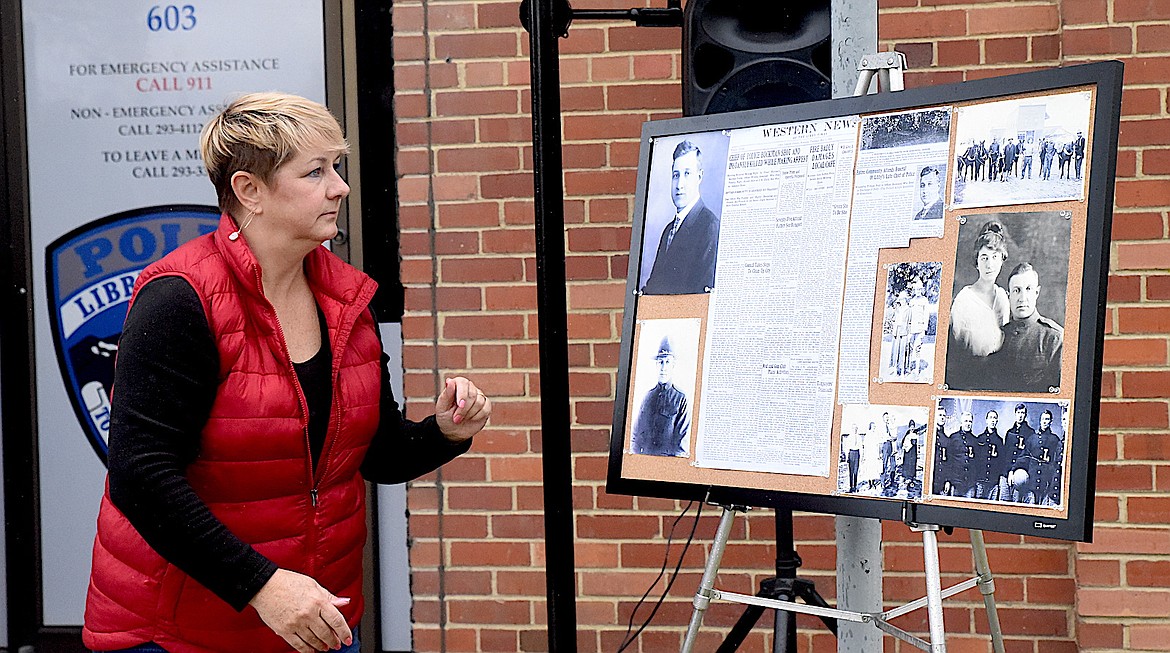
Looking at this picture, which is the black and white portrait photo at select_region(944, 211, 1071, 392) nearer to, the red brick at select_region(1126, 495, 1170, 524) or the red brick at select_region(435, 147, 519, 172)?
the red brick at select_region(1126, 495, 1170, 524)

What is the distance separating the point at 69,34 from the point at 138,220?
0.66 metres

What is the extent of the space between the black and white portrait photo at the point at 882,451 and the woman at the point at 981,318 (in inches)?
4.0

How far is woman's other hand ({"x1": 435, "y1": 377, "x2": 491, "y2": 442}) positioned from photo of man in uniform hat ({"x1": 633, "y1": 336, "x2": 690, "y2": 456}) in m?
0.34

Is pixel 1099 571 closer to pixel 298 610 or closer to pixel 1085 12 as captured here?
pixel 1085 12

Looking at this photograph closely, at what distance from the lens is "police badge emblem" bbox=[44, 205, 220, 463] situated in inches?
153

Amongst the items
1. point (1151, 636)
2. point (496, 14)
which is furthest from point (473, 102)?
point (1151, 636)

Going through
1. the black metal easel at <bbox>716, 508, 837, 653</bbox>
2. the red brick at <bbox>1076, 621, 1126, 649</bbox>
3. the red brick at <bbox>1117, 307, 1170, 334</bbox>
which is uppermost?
the red brick at <bbox>1117, 307, 1170, 334</bbox>

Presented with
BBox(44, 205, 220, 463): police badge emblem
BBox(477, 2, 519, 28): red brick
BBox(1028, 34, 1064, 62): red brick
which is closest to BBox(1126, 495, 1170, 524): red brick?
BBox(1028, 34, 1064, 62): red brick

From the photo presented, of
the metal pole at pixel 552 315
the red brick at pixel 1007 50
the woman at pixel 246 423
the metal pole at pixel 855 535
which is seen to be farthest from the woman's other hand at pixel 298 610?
the red brick at pixel 1007 50

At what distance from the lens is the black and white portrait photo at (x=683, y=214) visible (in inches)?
94.4

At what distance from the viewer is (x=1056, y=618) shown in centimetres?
338

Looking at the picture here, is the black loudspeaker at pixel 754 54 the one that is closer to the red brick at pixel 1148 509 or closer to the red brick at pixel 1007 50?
the red brick at pixel 1007 50

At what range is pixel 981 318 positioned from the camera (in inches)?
80.0

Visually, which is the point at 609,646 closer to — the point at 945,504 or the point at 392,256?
the point at 392,256
